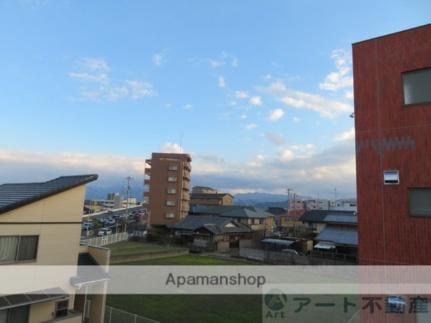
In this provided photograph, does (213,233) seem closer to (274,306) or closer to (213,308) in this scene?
(213,308)

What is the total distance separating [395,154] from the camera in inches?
315

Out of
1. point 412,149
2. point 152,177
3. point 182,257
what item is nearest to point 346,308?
point 412,149

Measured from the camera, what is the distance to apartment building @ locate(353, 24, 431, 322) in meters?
7.59

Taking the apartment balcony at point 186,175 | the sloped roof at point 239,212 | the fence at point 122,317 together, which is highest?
the apartment balcony at point 186,175

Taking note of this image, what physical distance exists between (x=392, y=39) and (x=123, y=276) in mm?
20377

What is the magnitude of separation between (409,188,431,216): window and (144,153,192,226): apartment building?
1713 inches

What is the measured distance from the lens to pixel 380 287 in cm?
798

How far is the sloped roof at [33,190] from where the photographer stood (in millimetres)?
9181

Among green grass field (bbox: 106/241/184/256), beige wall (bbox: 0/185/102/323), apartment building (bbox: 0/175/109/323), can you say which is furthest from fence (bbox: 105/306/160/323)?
green grass field (bbox: 106/241/184/256)

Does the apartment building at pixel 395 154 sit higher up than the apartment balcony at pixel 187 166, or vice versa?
the apartment balcony at pixel 187 166

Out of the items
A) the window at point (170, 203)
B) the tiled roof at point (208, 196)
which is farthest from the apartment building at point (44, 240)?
the tiled roof at point (208, 196)

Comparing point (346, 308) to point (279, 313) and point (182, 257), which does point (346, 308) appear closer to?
point (279, 313)

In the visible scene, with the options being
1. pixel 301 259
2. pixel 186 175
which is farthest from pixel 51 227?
pixel 186 175

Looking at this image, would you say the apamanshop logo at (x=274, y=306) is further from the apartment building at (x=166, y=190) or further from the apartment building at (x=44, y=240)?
the apartment building at (x=166, y=190)
